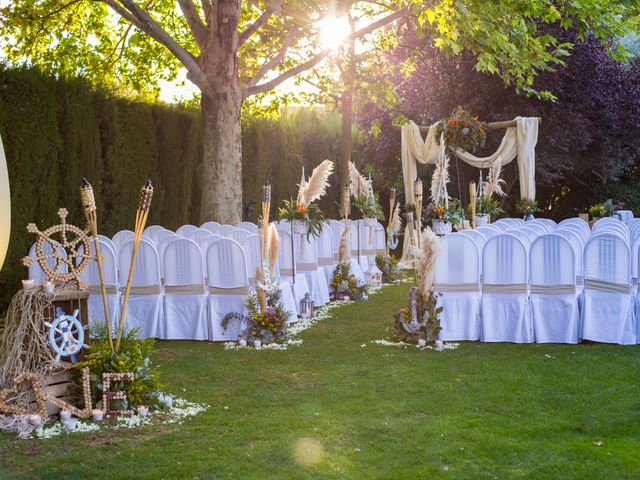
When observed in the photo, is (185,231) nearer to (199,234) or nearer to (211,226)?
(199,234)

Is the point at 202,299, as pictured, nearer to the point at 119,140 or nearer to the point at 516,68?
the point at 119,140

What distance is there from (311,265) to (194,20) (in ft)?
15.3

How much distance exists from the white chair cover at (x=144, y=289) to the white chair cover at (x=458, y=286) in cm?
281

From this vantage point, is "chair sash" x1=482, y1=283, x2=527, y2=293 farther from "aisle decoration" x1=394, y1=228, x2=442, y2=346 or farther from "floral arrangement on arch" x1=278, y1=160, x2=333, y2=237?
"floral arrangement on arch" x1=278, y1=160, x2=333, y2=237

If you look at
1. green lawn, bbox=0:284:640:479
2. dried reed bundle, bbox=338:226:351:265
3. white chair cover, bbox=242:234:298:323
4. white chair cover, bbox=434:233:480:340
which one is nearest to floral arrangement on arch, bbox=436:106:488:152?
dried reed bundle, bbox=338:226:351:265

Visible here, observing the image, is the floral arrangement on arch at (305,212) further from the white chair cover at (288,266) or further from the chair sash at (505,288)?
the chair sash at (505,288)

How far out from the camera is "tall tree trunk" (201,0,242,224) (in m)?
11.6

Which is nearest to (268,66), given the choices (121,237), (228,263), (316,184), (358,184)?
(358,184)

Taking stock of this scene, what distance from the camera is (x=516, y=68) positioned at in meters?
11.8

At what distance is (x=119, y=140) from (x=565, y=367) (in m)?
7.75

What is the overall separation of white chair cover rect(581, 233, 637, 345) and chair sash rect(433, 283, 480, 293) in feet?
3.32

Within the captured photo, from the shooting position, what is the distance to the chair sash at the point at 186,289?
784 centimetres

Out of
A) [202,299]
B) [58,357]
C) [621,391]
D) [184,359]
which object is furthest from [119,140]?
[621,391]

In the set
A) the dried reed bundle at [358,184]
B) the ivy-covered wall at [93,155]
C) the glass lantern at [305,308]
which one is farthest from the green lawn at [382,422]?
the dried reed bundle at [358,184]
